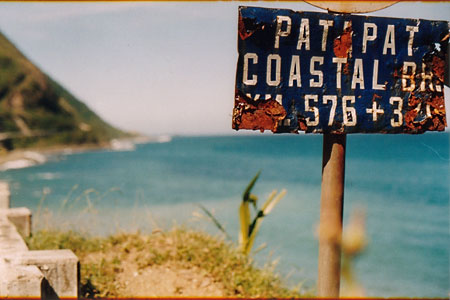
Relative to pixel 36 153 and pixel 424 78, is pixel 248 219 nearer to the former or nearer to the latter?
pixel 424 78

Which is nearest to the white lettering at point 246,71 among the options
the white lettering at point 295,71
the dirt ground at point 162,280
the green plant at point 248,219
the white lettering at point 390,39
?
the white lettering at point 295,71

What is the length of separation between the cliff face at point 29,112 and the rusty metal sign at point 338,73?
74042 mm

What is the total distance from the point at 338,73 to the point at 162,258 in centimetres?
290

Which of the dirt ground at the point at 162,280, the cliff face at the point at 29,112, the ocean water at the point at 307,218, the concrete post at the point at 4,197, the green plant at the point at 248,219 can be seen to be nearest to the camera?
the dirt ground at the point at 162,280

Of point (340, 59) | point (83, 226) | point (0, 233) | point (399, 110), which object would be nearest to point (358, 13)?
point (340, 59)

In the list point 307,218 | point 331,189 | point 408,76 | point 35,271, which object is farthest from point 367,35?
point 307,218

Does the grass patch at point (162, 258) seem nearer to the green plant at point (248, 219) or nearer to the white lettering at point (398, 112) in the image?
the green plant at point (248, 219)

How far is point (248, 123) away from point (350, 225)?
1.37 m

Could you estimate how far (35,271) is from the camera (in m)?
2.90

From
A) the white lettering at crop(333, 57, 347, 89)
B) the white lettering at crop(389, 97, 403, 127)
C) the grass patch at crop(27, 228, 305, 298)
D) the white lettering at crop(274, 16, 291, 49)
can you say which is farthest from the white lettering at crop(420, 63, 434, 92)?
the grass patch at crop(27, 228, 305, 298)

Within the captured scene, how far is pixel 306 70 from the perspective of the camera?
1.98 m

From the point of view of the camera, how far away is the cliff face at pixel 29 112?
8000 cm

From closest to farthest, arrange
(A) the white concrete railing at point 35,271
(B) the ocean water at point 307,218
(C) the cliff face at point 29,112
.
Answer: (A) the white concrete railing at point 35,271 → (B) the ocean water at point 307,218 → (C) the cliff face at point 29,112

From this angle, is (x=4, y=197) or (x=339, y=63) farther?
(x=4, y=197)
